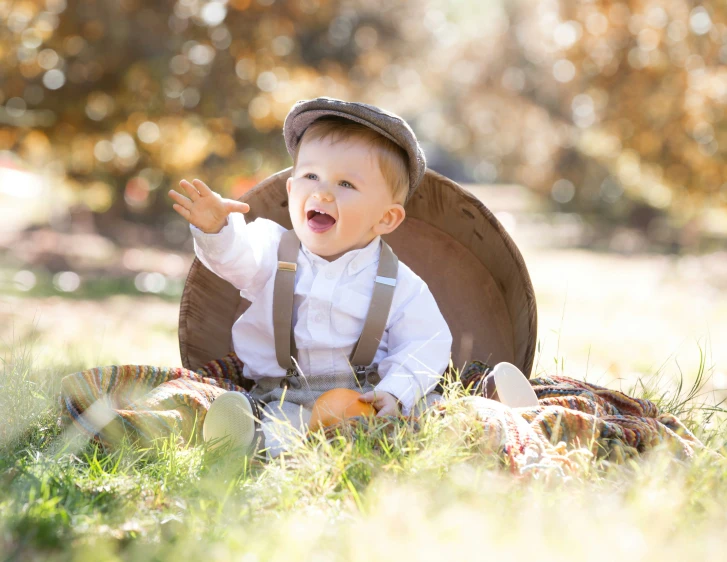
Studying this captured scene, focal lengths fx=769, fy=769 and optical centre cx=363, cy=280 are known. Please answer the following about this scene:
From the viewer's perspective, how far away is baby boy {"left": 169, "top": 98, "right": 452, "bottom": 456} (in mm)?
2508

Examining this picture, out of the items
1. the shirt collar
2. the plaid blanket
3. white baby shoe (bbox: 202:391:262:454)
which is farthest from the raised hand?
white baby shoe (bbox: 202:391:262:454)

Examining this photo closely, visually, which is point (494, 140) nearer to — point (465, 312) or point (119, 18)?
point (119, 18)

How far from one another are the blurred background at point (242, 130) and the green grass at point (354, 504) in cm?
247

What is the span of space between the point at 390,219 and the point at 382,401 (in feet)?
2.27

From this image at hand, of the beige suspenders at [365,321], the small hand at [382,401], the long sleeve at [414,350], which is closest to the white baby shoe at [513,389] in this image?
the long sleeve at [414,350]

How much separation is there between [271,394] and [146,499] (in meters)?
0.84

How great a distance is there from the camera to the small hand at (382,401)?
2357mm

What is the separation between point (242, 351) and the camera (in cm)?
281

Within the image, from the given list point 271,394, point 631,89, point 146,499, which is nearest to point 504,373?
point 271,394

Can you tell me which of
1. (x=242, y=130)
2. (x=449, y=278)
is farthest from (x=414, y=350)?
(x=242, y=130)

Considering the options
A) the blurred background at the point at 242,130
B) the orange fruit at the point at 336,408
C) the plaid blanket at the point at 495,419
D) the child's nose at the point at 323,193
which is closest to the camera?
Result: the plaid blanket at the point at 495,419

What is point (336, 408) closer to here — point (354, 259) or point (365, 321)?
point (365, 321)

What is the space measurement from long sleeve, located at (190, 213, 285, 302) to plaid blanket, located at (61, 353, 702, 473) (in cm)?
37

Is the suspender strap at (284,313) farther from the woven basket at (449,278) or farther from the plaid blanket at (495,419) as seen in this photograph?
the woven basket at (449,278)
